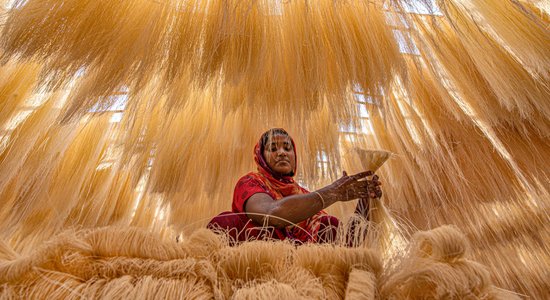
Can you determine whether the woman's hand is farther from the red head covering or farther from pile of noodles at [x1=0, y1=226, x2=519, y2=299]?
pile of noodles at [x1=0, y1=226, x2=519, y2=299]

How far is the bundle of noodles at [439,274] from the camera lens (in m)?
0.59

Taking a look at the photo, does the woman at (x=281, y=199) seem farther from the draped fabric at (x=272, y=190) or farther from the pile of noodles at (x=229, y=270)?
the pile of noodles at (x=229, y=270)

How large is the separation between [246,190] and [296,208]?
0.55ft

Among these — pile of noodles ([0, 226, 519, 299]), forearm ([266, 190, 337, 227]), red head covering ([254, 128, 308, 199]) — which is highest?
pile of noodles ([0, 226, 519, 299])

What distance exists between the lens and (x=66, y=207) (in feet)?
5.15

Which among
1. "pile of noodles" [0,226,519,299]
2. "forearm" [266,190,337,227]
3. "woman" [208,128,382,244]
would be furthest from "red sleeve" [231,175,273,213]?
"pile of noodles" [0,226,519,299]

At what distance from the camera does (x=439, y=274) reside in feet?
1.94

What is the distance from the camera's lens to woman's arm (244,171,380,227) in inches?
42.3

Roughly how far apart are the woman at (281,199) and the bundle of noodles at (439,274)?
28 cm

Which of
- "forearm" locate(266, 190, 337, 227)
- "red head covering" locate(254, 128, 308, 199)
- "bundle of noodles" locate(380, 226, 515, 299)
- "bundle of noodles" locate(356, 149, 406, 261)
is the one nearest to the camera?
"bundle of noodles" locate(380, 226, 515, 299)

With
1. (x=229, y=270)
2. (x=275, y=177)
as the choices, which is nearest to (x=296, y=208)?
(x=275, y=177)

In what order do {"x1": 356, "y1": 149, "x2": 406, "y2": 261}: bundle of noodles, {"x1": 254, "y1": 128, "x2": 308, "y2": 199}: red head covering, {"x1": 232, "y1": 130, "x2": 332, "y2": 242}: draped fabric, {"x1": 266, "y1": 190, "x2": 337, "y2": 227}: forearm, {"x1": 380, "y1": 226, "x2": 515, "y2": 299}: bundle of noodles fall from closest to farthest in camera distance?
1. {"x1": 380, "y1": 226, "x2": 515, "y2": 299}: bundle of noodles
2. {"x1": 356, "y1": 149, "x2": 406, "y2": 261}: bundle of noodles
3. {"x1": 266, "y1": 190, "x2": 337, "y2": 227}: forearm
4. {"x1": 232, "y1": 130, "x2": 332, "y2": 242}: draped fabric
5. {"x1": 254, "y1": 128, "x2": 308, "y2": 199}: red head covering

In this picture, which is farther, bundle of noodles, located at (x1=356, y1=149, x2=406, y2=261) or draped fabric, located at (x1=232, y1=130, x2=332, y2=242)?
draped fabric, located at (x1=232, y1=130, x2=332, y2=242)

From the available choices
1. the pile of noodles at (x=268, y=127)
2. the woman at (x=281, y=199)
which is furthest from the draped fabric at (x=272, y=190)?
the pile of noodles at (x=268, y=127)
